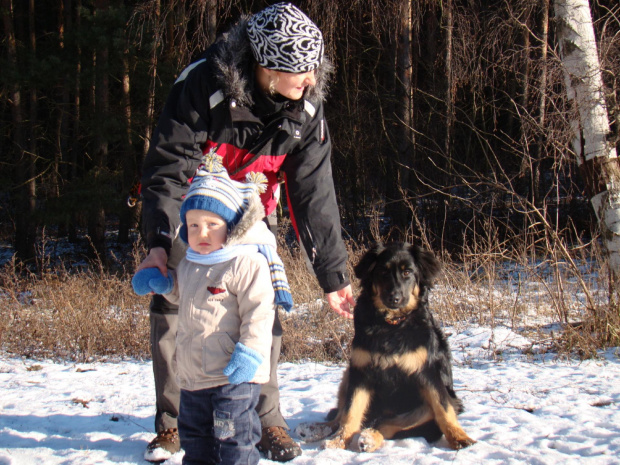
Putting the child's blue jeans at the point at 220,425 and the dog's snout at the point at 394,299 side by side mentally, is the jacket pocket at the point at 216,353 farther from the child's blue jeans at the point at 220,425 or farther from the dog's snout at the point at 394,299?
the dog's snout at the point at 394,299

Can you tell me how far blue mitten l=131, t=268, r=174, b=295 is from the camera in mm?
2199

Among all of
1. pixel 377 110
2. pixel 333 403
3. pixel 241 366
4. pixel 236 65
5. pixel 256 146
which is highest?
pixel 377 110

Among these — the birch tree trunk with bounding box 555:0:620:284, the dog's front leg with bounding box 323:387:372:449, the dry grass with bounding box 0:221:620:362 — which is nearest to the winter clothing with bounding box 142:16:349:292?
the dog's front leg with bounding box 323:387:372:449

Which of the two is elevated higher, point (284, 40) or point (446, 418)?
point (284, 40)

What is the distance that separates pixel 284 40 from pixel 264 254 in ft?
3.15

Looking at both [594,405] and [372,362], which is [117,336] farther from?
[594,405]

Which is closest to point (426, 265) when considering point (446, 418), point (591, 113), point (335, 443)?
point (446, 418)

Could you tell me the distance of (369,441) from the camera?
8.95ft

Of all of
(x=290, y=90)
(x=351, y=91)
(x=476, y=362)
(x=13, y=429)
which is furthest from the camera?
(x=351, y=91)

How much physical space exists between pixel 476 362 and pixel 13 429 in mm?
3416

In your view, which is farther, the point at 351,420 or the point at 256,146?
the point at 351,420

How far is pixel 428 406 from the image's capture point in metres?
2.83

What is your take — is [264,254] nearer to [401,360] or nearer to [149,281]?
[149,281]

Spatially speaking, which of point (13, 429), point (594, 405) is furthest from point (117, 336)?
point (594, 405)
